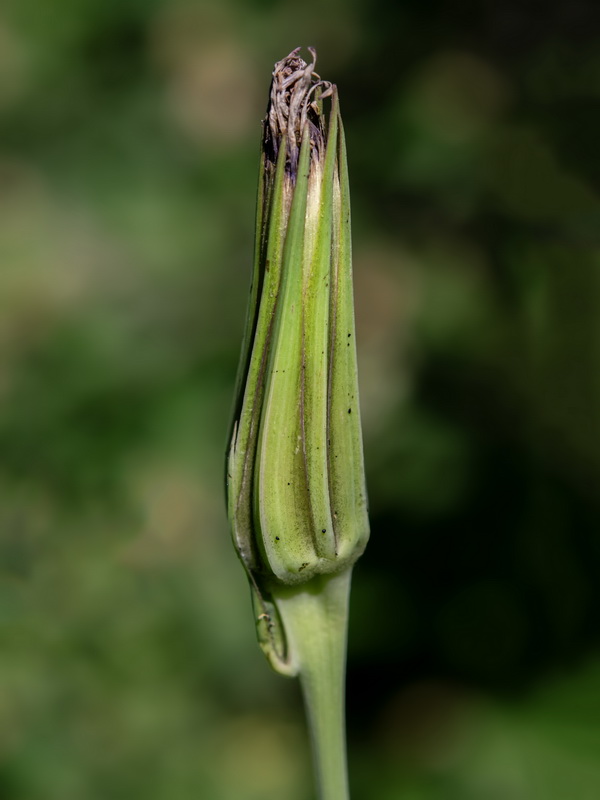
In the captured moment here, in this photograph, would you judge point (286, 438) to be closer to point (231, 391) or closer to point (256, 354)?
point (256, 354)

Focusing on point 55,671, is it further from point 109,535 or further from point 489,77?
point 489,77

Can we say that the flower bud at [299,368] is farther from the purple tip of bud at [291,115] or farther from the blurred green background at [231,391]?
the blurred green background at [231,391]

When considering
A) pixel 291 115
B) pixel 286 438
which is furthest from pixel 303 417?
pixel 291 115

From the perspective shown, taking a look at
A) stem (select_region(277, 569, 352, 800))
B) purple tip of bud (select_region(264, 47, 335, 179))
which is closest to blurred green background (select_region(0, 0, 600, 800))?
stem (select_region(277, 569, 352, 800))

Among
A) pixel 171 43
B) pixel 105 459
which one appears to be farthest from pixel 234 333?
pixel 171 43

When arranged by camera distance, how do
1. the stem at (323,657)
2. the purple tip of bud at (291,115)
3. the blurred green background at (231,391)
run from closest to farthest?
the purple tip of bud at (291,115) → the stem at (323,657) → the blurred green background at (231,391)

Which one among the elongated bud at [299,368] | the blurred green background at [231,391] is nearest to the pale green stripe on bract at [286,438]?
the elongated bud at [299,368]
